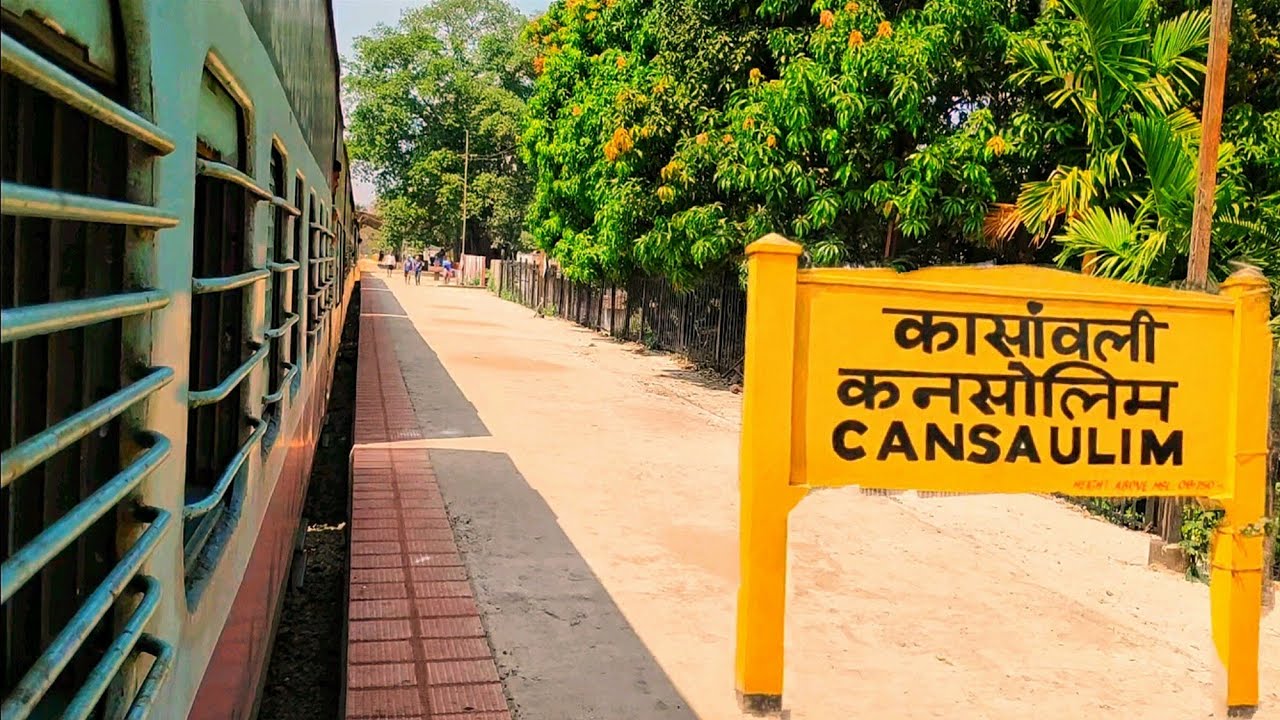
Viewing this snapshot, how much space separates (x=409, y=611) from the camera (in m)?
4.16

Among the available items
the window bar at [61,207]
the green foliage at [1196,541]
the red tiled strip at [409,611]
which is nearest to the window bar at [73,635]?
the window bar at [61,207]

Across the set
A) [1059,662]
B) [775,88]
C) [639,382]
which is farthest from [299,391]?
[639,382]

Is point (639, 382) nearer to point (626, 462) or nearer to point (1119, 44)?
point (626, 462)

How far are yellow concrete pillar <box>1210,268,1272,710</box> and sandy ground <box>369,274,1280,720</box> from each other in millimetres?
98

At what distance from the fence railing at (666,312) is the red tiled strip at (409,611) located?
16.3 ft

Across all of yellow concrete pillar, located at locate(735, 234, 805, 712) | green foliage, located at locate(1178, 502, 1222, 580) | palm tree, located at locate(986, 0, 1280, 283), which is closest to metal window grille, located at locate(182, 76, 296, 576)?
yellow concrete pillar, located at locate(735, 234, 805, 712)

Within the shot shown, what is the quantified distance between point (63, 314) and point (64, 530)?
208mm

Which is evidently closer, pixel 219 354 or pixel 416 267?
pixel 219 354

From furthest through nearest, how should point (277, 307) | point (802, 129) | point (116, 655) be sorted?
point (802, 129), point (277, 307), point (116, 655)

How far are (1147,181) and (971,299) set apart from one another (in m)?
5.67

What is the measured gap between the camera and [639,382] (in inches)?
543

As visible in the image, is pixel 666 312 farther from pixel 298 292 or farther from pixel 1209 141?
pixel 298 292

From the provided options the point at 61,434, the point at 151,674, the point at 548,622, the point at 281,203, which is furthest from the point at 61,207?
the point at 548,622

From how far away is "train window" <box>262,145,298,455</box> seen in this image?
9.47 ft
